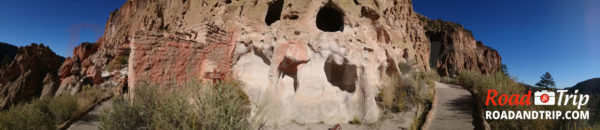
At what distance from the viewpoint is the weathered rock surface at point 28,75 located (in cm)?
1074

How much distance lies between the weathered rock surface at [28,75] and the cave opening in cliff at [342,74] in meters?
14.8

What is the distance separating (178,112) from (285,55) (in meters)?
2.87

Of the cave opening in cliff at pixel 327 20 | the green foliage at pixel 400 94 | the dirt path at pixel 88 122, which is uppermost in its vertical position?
the cave opening in cliff at pixel 327 20

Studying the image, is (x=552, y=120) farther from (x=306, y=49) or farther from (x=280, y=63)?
(x=280, y=63)

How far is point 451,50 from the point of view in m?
27.8

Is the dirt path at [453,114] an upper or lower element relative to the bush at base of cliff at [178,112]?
lower

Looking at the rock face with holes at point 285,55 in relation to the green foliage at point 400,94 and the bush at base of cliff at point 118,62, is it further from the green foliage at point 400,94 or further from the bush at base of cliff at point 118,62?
the bush at base of cliff at point 118,62

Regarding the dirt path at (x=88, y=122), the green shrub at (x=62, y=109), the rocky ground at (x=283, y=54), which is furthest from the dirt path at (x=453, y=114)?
the green shrub at (x=62, y=109)

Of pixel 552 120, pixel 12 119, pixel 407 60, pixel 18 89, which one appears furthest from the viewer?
pixel 18 89

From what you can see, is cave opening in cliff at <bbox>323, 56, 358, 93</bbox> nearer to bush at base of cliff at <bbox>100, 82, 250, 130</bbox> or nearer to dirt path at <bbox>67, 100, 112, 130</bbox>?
bush at base of cliff at <bbox>100, 82, 250, 130</bbox>

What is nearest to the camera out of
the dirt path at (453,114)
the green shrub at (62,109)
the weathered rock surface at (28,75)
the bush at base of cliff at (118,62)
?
the dirt path at (453,114)

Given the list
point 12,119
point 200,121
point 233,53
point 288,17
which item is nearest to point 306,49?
point 288,17

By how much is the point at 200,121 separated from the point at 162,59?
2693 mm

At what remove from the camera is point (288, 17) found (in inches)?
221
